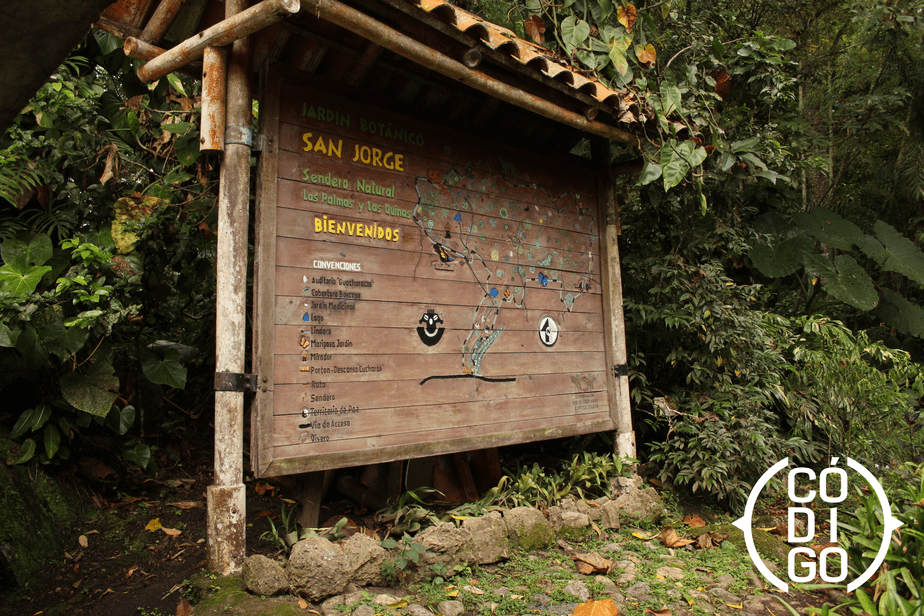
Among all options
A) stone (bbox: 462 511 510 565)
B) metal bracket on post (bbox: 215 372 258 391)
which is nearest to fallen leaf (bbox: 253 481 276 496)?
stone (bbox: 462 511 510 565)

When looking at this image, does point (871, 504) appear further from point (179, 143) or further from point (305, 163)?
point (179, 143)

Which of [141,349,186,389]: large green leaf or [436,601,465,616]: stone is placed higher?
[141,349,186,389]: large green leaf

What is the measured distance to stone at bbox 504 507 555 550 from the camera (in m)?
3.46

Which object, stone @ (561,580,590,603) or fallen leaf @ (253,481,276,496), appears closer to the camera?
stone @ (561,580,590,603)

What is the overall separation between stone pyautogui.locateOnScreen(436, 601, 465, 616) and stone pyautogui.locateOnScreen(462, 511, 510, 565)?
1.54ft

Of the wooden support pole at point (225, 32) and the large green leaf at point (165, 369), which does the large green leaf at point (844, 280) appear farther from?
the large green leaf at point (165, 369)

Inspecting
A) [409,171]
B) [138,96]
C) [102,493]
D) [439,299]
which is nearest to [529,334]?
[439,299]

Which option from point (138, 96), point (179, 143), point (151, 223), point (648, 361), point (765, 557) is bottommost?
point (765, 557)

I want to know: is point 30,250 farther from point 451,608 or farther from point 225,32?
point 451,608

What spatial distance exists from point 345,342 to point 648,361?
10.4 feet

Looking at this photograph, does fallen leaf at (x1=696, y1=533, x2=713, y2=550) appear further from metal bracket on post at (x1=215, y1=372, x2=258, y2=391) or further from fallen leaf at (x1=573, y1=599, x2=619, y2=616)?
metal bracket on post at (x1=215, y1=372, x2=258, y2=391)

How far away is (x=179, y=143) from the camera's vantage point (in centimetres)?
369

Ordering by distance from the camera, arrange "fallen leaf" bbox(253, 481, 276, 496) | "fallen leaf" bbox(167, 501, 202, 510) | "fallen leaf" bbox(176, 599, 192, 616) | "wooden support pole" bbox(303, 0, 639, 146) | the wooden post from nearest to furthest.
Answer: "fallen leaf" bbox(176, 599, 192, 616) < "wooden support pole" bbox(303, 0, 639, 146) < "fallen leaf" bbox(167, 501, 202, 510) < "fallen leaf" bbox(253, 481, 276, 496) < the wooden post

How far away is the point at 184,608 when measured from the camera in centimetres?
254
